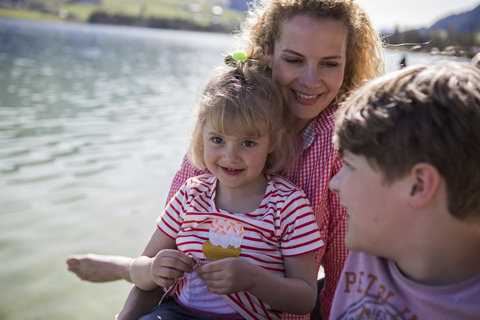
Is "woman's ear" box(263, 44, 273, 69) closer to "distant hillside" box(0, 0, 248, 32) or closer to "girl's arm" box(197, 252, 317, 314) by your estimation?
"girl's arm" box(197, 252, 317, 314)

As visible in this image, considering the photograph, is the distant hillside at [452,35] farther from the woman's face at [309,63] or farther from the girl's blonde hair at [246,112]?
the girl's blonde hair at [246,112]

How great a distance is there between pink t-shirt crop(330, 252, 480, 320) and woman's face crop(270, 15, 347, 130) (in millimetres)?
1039

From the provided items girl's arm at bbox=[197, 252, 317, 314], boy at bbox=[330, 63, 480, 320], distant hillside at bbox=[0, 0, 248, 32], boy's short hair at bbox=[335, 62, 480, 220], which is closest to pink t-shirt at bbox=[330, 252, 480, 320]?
boy at bbox=[330, 63, 480, 320]

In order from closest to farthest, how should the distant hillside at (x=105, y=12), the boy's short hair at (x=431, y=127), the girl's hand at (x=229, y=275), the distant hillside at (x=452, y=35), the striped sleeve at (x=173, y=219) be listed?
the boy's short hair at (x=431, y=127), the girl's hand at (x=229, y=275), the striped sleeve at (x=173, y=219), the distant hillside at (x=452, y=35), the distant hillside at (x=105, y=12)

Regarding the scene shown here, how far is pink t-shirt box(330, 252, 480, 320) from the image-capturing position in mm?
1098

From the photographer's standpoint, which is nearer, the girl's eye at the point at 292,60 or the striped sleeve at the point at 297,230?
the striped sleeve at the point at 297,230

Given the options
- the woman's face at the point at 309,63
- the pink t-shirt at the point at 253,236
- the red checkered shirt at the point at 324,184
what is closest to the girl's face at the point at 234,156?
the pink t-shirt at the point at 253,236

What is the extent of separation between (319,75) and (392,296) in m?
1.31

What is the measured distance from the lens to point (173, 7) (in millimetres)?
119312

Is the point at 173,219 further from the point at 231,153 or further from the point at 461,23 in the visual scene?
the point at 461,23

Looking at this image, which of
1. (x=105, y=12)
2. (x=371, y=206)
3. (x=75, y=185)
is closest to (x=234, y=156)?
(x=371, y=206)

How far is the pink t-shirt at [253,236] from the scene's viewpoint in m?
1.80

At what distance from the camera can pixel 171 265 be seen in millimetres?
1712

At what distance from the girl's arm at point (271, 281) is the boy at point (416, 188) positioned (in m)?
0.41
